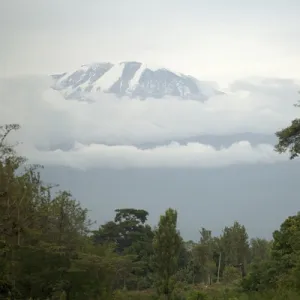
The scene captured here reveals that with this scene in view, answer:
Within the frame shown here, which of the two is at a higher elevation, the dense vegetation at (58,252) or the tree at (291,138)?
the tree at (291,138)

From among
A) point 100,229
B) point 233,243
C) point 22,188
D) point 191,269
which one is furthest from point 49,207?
point 100,229

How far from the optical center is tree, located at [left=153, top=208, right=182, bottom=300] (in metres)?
32.9

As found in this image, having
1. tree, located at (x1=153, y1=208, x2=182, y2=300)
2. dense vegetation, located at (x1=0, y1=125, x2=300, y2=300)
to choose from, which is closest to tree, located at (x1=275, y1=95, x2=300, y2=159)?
dense vegetation, located at (x1=0, y1=125, x2=300, y2=300)

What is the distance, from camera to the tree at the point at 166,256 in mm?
32906

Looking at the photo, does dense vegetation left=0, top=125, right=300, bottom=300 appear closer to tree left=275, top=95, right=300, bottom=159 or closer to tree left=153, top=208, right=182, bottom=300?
tree left=275, top=95, right=300, bottom=159

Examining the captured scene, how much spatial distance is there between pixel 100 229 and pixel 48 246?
39792mm

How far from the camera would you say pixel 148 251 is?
52750 millimetres

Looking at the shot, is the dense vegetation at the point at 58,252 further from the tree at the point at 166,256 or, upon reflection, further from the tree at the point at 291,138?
the tree at the point at 166,256

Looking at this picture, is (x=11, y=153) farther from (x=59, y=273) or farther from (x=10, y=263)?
(x=59, y=273)

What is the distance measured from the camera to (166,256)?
33.5 meters

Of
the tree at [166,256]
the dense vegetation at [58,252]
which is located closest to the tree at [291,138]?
the dense vegetation at [58,252]

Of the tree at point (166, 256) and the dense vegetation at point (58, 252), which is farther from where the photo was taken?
the tree at point (166, 256)

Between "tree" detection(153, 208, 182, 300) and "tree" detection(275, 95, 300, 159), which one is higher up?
"tree" detection(275, 95, 300, 159)

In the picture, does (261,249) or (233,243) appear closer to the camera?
(233,243)
